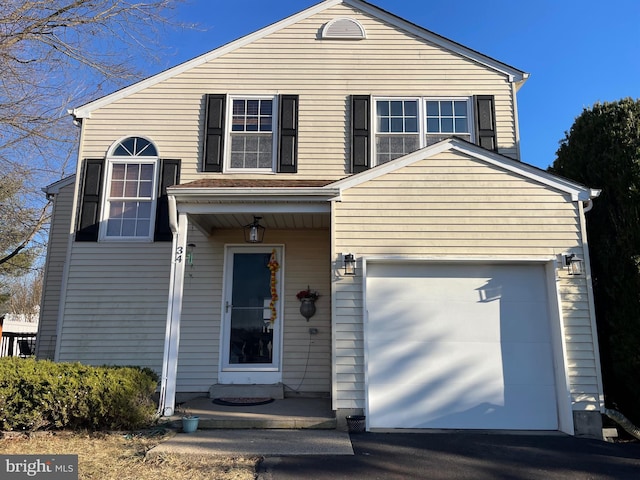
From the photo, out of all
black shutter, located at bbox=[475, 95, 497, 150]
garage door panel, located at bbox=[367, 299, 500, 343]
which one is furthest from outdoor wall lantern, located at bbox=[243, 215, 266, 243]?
black shutter, located at bbox=[475, 95, 497, 150]

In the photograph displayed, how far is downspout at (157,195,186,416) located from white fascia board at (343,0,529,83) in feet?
16.8

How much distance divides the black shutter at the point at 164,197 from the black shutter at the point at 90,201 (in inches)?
39.5

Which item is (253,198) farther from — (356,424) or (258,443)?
(356,424)

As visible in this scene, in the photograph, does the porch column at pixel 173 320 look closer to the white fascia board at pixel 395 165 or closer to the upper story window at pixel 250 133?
the upper story window at pixel 250 133

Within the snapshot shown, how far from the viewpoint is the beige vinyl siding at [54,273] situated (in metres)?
7.99

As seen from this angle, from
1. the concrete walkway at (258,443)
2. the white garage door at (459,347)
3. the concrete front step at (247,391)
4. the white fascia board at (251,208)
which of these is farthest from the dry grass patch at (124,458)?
the white fascia board at (251,208)

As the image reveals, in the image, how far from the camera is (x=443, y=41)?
315 inches

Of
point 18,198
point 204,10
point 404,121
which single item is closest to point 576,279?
point 404,121

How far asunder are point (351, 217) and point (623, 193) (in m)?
3.49

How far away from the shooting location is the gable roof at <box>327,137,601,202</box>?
5.81 meters

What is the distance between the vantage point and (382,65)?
26.2 feet

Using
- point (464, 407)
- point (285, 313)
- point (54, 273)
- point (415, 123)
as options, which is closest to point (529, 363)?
point (464, 407)

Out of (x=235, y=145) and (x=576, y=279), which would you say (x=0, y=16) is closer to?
(x=235, y=145)

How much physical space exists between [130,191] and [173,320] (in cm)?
288
